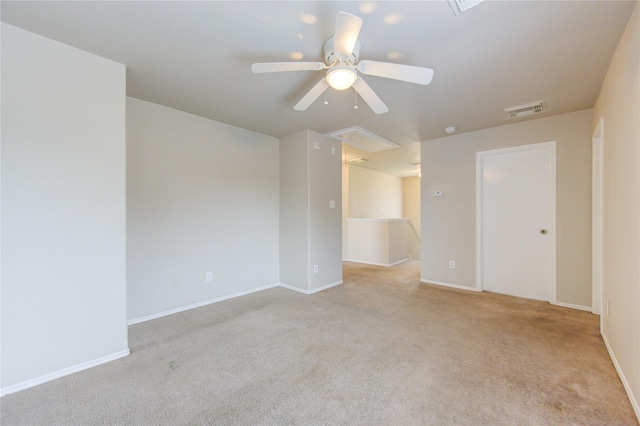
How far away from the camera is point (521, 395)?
1673 millimetres

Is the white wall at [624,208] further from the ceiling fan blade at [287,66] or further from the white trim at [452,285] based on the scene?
the ceiling fan blade at [287,66]

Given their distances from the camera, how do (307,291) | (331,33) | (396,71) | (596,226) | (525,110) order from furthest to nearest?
(307,291) < (525,110) < (596,226) < (331,33) < (396,71)

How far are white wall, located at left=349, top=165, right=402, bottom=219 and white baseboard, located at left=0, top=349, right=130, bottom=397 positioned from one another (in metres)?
5.53

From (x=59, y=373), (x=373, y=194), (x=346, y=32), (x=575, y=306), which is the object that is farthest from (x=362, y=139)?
(x=59, y=373)

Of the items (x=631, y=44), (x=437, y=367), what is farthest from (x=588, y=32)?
(x=437, y=367)

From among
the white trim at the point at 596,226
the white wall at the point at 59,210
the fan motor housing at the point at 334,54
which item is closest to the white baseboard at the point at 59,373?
the white wall at the point at 59,210

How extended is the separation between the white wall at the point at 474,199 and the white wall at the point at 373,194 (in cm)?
270

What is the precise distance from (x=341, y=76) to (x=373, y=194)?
624cm

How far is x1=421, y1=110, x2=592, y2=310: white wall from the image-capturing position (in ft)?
10.5

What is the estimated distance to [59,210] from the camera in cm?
191

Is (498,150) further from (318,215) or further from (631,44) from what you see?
(318,215)

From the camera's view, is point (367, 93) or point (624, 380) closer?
point (624, 380)

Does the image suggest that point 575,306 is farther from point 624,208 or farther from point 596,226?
point 624,208

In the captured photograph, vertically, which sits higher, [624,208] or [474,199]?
[474,199]
